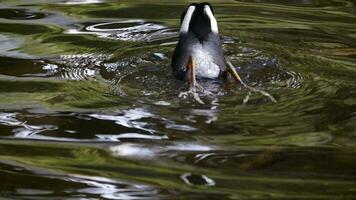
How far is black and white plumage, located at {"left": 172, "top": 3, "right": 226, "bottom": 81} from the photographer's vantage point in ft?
13.5

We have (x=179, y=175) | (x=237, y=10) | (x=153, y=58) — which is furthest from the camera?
(x=237, y=10)

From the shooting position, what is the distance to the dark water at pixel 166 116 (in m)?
2.99

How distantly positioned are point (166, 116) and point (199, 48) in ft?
2.02

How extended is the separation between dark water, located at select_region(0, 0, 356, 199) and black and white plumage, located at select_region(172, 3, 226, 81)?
8 centimetres

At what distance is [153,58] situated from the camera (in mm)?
4785

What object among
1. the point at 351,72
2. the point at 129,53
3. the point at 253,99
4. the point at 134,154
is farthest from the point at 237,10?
the point at 134,154

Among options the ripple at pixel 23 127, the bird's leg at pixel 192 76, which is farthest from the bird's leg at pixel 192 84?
the ripple at pixel 23 127

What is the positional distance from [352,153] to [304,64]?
1375 mm

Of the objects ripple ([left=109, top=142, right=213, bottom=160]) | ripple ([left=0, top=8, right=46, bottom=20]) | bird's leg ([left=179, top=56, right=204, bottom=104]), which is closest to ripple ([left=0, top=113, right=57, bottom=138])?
ripple ([left=109, top=142, right=213, bottom=160])

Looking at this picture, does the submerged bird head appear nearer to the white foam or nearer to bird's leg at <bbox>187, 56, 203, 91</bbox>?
the white foam

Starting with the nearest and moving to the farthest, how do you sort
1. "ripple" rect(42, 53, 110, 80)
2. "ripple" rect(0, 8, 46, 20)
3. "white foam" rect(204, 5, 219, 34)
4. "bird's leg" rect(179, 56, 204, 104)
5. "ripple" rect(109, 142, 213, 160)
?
"ripple" rect(109, 142, 213, 160)
"bird's leg" rect(179, 56, 204, 104)
"white foam" rect(204, 5, 219, 34)
"ripple" rect(42, 53, 110, 80)
"ripple" rect(0, 8, 46, 20)

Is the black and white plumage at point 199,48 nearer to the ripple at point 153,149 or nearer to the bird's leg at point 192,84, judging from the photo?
the bird's leg at point 192,84

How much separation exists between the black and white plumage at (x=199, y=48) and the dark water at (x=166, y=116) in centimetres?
8

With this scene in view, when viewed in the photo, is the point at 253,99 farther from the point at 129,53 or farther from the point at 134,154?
the point at 129,53
